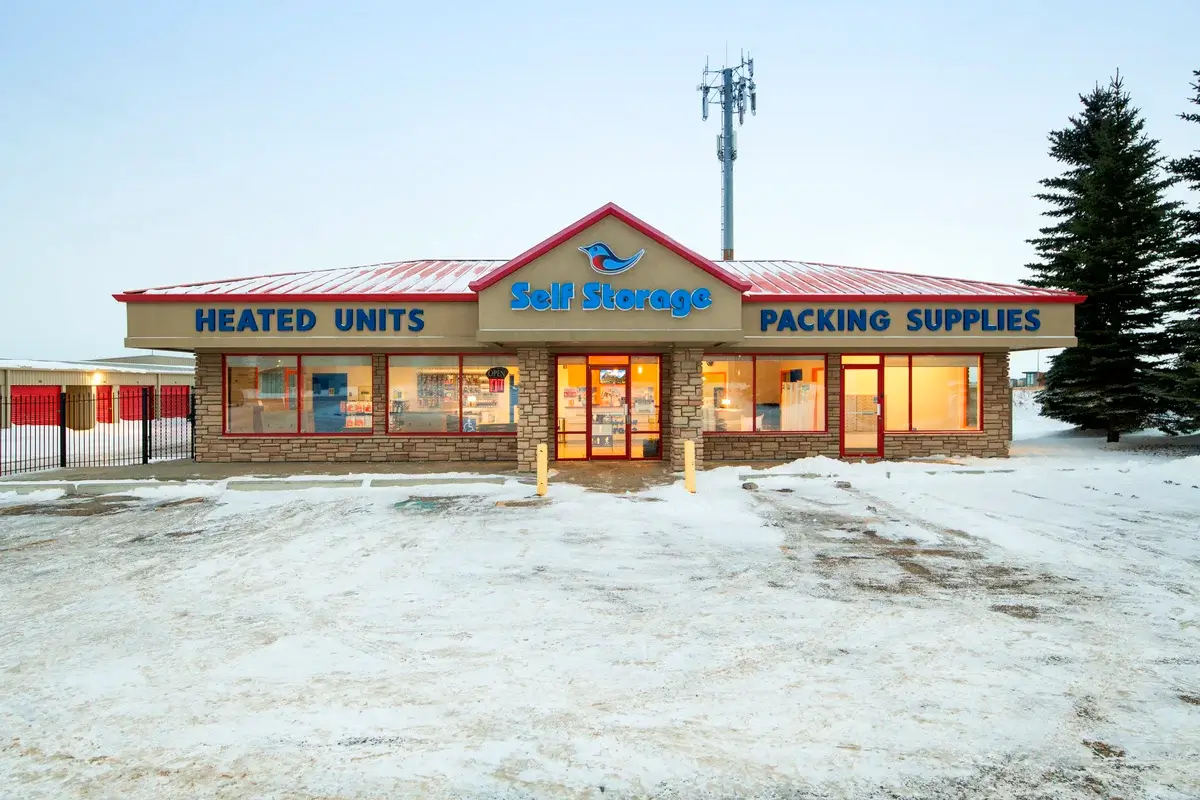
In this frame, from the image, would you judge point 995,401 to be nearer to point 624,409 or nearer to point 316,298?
point 624,409

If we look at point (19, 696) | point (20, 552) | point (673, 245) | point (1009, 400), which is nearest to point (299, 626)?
point (19, 696)

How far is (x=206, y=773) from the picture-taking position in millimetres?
3912

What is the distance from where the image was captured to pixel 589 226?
15.2 m

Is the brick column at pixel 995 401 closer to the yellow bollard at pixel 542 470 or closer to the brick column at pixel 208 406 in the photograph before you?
the yellow bollard at pixel 542 470

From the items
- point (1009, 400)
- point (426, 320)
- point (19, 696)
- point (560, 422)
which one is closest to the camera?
point (19, 696)

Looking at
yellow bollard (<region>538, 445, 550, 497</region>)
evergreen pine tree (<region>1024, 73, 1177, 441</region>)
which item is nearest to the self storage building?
yellow bollard (<region>538, 445, 550, 497</region>)

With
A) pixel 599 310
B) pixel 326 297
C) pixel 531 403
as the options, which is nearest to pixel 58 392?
pixel 326 297

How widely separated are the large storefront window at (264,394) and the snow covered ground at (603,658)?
22.1ft

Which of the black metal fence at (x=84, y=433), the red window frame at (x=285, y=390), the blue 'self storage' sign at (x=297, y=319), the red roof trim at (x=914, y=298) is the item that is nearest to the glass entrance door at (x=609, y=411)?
the red roof trim at (x=914, y=298)

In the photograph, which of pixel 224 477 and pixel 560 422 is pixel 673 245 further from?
pixel 224 477

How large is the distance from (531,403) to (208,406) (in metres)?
8.46

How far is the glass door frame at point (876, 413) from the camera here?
18.0 m

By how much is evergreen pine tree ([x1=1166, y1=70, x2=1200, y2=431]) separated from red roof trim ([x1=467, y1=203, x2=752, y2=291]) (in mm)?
13450

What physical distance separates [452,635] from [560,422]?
1169 centimetres
